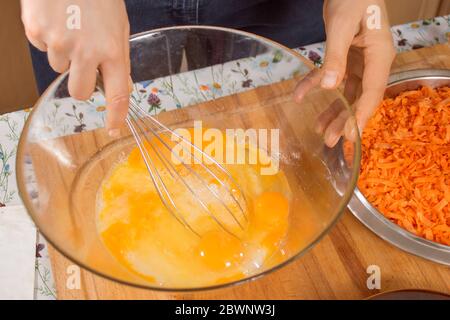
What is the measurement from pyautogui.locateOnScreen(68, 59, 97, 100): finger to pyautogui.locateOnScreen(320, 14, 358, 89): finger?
425 millimetres

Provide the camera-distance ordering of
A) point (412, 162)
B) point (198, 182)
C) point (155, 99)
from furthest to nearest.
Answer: point (155, 99) → point (412, 162) → point (198, 182)

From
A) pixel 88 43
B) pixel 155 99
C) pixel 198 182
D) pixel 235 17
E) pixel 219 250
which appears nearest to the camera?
pixel 88 43

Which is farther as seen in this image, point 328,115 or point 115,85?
point 328,115

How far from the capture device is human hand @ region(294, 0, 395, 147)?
102 cm

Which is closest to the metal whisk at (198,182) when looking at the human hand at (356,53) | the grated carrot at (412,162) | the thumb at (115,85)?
the thumb at (115,85)

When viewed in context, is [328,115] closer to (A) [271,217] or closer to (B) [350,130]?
(B) [350,130]

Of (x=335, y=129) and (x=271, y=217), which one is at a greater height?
(x=335, y=129)

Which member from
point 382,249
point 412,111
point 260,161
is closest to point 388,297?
point 382,249

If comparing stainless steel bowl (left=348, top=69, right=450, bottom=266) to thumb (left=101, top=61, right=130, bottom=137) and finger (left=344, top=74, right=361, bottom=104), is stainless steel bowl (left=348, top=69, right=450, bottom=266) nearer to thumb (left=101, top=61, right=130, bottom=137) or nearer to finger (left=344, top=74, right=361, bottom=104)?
finger (left=344, top=74, right=361, bottom=104)

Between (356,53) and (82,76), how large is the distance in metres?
0.67

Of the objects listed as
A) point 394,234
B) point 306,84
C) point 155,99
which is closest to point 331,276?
point 394,234

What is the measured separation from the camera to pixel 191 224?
99 cm

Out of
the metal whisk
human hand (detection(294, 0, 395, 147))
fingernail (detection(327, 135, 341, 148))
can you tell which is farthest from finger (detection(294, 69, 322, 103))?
the metal whisk

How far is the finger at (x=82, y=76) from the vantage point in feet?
2.69
